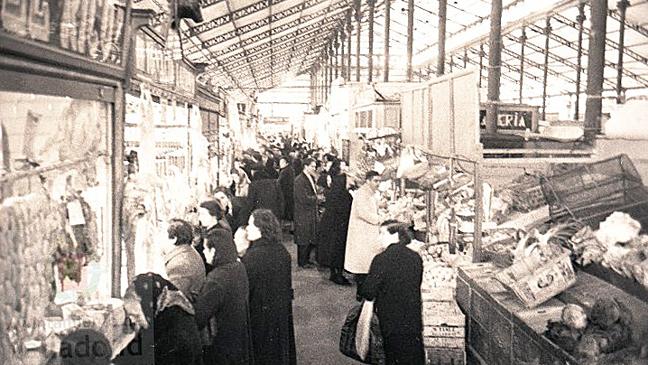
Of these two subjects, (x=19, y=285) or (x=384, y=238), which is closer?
(x=19, y=285)

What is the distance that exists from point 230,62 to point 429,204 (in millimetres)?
16297

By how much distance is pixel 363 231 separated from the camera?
7.82 meters

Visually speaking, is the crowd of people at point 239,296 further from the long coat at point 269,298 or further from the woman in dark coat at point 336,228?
the woman in dark coat at point 336,228

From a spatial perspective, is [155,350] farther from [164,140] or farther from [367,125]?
[367,125]

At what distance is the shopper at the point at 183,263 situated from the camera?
4211 millimetres

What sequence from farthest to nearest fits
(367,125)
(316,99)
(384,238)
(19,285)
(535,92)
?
(316,99)
(535,92)
(367,125)
(384,238)
(19,285)

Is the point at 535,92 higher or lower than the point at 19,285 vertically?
higher

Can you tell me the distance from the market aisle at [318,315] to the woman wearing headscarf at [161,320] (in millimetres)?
2845

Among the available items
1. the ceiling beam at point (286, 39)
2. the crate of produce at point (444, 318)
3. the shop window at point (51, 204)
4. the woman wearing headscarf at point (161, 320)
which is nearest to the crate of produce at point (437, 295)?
the crate of produce at point (444, 318)

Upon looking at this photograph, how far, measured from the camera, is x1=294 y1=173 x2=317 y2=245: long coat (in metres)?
10.2

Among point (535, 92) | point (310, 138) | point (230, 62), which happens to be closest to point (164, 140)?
point (230, 62)

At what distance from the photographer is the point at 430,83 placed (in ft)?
24.1

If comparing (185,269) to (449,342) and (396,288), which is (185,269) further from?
(449,342)

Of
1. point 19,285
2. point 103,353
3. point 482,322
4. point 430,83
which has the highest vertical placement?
point 430,83
